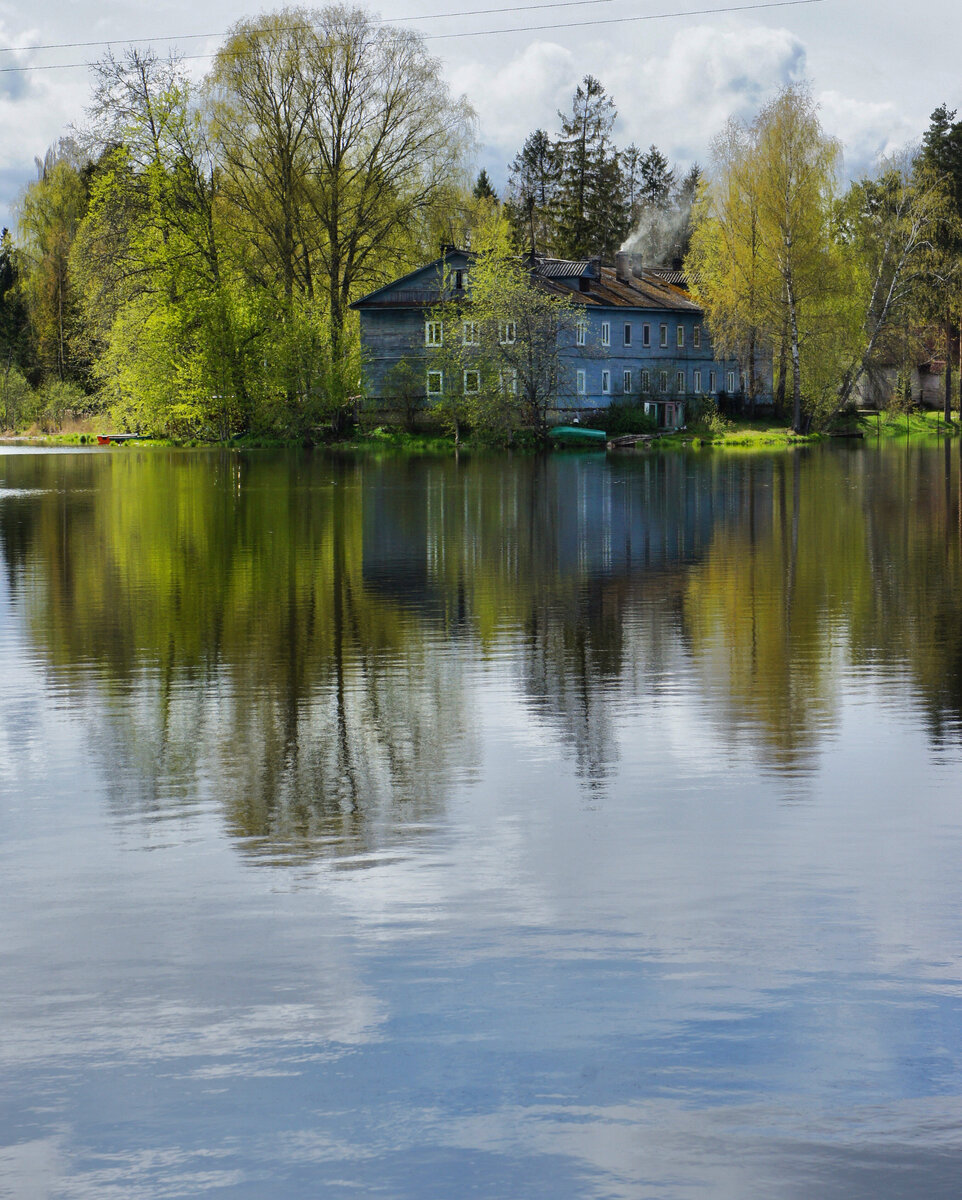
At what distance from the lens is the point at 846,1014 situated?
5.73 metres

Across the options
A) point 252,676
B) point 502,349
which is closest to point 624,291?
point 502,349

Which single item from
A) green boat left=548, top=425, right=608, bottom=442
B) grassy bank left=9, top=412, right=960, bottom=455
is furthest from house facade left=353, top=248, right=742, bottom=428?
grassy bank left=9, top=412, right=960, bottom=455

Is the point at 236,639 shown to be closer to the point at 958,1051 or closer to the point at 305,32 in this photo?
the point at 958,1051

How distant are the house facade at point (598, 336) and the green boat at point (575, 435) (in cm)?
245

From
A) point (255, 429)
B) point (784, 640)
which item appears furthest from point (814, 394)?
point (784, 640)

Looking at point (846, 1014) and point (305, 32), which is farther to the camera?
point (305, 32)

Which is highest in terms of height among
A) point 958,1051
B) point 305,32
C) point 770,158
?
point 305,32

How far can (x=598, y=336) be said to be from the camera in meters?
83.4

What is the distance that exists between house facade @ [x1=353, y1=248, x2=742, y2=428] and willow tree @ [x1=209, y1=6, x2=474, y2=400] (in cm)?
294

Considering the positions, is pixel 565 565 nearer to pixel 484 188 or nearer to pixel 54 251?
pixel 54 251

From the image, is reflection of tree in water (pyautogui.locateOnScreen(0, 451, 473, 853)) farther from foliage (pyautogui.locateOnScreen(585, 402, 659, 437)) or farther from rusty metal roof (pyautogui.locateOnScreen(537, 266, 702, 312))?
rusty metal roof (pyautogui.locateOnScreen(537, 266, 702, 312))

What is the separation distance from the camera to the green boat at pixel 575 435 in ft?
238

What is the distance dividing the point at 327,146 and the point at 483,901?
7050cm

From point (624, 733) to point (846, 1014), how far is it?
5.07 metres
